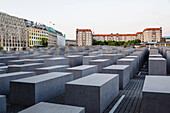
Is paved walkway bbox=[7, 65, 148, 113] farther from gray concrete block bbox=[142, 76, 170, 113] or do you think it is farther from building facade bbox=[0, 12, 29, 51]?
building facade bbox=[0, 12, 29, 51]

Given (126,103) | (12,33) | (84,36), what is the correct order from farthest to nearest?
(84,36), (12,33), (126,103)

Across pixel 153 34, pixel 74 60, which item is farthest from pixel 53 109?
pixel 153 34

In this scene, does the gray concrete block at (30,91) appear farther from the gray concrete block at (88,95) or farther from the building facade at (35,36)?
the building facade at (35,36)

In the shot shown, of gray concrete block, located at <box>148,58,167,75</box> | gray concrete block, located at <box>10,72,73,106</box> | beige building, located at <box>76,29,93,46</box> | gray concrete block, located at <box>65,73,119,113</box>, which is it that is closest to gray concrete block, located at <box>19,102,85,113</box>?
gray concrete block, located at <box>65,73,119,113</box>

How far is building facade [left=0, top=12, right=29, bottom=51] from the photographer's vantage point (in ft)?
256

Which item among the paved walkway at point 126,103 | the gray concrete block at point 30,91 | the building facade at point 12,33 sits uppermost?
the building facade at point 12,33

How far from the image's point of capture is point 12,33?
85.2 metres

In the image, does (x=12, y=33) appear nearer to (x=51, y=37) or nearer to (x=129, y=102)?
(x=51, y=37)

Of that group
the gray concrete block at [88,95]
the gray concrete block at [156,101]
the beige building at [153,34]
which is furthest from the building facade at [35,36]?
the gray concrete block at [156,101]

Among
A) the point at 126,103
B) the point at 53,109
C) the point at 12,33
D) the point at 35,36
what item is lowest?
the point at 126,103

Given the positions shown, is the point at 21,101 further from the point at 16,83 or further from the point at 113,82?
the point at 113,82

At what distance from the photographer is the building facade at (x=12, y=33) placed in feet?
256

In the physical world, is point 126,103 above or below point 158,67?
below

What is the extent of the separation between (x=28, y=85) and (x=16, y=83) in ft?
2.45
